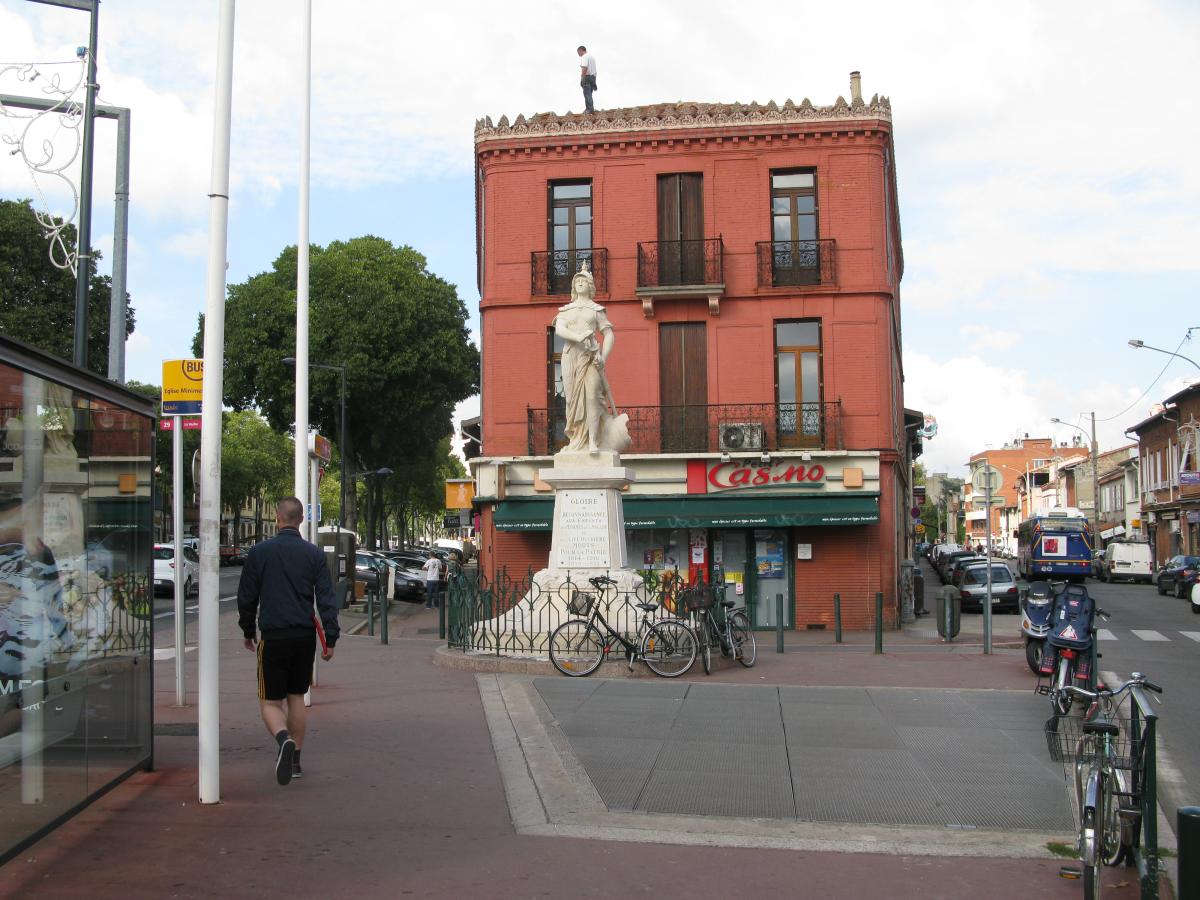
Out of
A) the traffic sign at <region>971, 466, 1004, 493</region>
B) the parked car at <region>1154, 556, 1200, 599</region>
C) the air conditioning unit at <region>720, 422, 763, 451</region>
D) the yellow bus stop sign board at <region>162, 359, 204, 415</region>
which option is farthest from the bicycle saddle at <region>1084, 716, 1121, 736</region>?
the parked car at <region>1154, 556, 1200, 599</region>

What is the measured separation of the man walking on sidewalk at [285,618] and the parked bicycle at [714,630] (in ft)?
24.1

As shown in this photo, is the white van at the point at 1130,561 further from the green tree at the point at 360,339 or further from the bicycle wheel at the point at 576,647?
the bicycle wheel at the point at 576,647

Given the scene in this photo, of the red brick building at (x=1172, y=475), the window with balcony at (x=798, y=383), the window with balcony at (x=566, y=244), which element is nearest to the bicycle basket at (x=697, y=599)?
A: the window with balcony at (x=798, y=383)

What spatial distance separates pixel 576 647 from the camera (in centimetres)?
1388

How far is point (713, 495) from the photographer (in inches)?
1032

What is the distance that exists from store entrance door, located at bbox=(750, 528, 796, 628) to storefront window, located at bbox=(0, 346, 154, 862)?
19799 mm

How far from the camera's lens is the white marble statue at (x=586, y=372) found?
16.0 m

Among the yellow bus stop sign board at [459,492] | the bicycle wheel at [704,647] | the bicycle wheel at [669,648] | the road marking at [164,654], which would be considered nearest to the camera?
the bicycle wheel at [669,648]

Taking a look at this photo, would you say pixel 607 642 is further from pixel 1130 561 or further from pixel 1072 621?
pixel 1130 561

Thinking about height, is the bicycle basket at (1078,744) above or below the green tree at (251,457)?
below

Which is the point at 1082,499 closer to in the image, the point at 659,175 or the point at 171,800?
the point at 659,175

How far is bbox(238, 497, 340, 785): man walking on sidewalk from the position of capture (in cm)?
741

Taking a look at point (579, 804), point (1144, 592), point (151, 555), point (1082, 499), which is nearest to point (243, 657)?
point (151, 555)

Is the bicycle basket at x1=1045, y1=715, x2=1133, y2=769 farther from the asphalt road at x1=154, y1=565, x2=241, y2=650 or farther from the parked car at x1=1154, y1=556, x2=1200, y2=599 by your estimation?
the parked car at x1=1154, y1=556, x2=1200, y2=599
